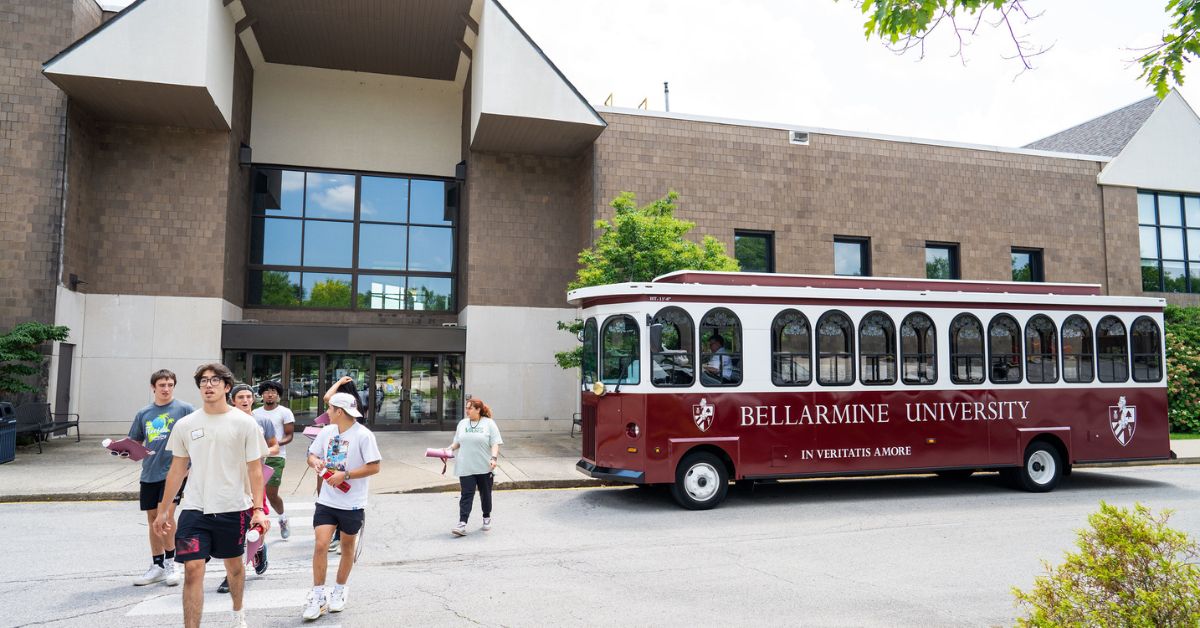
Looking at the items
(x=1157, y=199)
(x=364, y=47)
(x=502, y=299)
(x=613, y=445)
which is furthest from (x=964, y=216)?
(x=364, y=47)

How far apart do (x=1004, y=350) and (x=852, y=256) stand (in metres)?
9.91

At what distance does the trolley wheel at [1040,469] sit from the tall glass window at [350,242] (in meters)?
14.9

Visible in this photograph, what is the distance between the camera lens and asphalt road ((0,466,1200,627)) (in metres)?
5.55

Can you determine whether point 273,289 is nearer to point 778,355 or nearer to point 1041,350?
point 778,355

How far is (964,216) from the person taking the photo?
840 inches

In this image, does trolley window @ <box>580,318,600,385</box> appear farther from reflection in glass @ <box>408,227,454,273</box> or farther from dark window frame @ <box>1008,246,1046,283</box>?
dark window frame @ <box>1008,246,1046,283</box>

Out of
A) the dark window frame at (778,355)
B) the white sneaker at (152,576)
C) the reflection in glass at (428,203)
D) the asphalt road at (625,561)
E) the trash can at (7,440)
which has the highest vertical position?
the reflection in glass at (428,203)

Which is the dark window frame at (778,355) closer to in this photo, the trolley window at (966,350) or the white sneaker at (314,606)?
the trolley window at (966,350)

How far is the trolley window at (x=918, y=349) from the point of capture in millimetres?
10812

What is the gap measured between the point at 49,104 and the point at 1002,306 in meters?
19.5

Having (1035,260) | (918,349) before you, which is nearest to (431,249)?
(918,349)

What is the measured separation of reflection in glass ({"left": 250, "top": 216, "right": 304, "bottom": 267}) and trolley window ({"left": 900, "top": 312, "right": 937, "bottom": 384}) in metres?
16.2

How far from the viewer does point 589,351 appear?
10570 mm

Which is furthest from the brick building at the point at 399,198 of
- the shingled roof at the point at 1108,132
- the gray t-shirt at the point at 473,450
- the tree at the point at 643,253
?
the gray t-shirt at the point at 473,450
